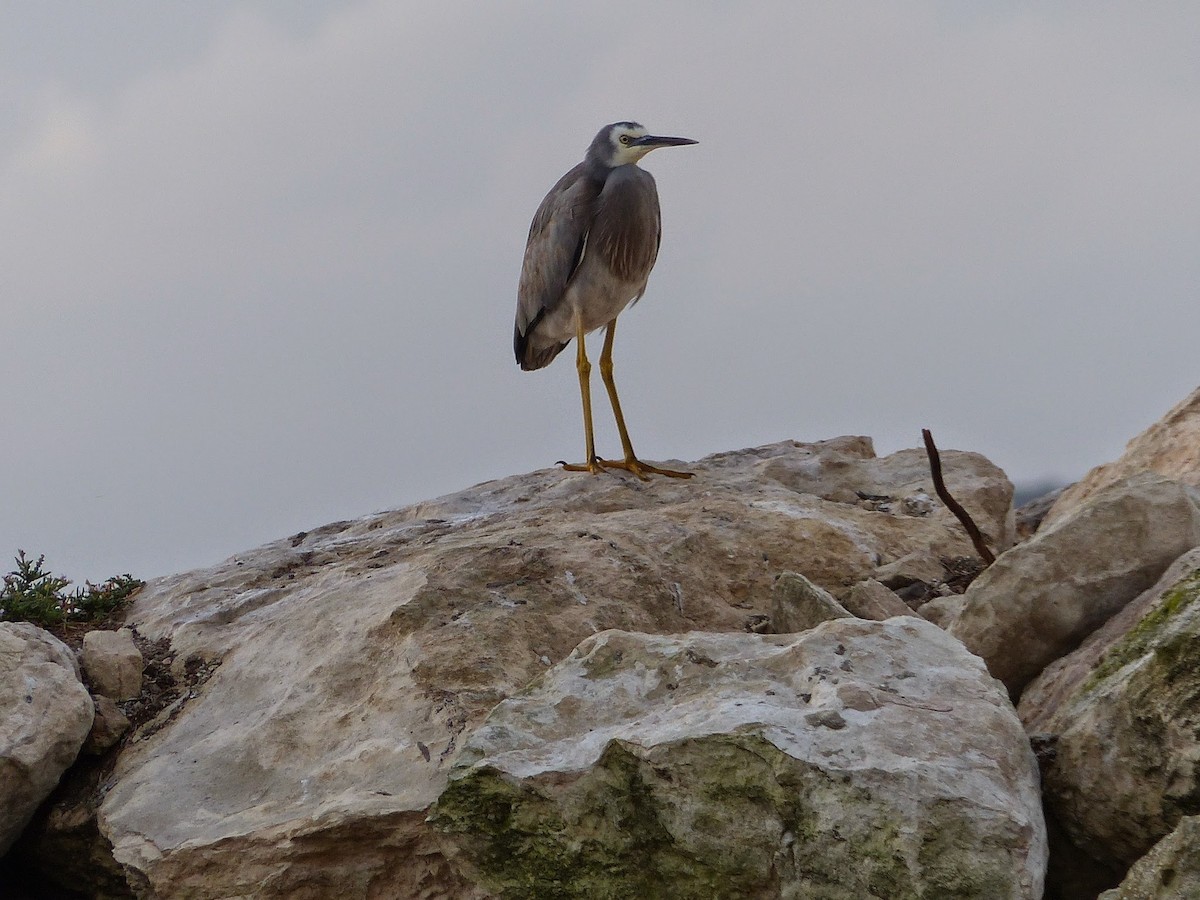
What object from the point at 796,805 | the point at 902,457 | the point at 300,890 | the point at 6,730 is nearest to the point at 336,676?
the point at 300,890

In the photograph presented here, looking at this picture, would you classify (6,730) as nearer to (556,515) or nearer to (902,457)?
(556,515)

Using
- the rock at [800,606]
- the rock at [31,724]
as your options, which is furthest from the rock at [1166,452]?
the rock at [31,724]

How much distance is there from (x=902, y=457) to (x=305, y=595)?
157 inches

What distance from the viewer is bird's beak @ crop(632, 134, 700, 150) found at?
8977 mm

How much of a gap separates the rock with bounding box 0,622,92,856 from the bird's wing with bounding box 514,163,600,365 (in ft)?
16.3

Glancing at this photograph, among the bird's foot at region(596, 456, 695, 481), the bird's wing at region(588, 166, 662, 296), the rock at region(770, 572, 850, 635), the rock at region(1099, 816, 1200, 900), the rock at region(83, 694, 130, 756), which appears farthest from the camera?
the bird's wing at region(588, 166, 662, 296)

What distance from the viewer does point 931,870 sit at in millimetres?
2865

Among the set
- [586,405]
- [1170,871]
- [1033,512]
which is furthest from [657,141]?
[1170,871]

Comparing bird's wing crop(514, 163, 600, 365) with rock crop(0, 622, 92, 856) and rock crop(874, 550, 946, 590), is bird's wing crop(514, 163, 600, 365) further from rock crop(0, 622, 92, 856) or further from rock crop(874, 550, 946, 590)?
rock crop(0, 622, 92, 856)

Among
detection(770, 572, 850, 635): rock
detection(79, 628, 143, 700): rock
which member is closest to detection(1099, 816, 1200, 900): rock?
detection(770, 572, 850, 635): rock

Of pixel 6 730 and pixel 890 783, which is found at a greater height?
pixel 6 730

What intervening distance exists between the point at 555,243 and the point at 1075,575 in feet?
18.0

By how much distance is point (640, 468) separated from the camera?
7.98 meters

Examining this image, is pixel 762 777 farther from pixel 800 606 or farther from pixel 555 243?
pixel 555 243
